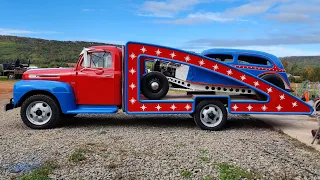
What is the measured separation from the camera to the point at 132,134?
7910 mm

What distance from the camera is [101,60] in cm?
852

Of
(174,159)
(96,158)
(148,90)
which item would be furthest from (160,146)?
(148,90)

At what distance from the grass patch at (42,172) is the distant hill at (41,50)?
47.3 m

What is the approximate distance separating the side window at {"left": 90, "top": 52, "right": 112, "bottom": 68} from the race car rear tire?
945mm

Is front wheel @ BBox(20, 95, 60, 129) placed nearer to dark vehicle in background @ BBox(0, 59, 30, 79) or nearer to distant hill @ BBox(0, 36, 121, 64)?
dark vehicle in background @ BBox(0, 59, 30, 79)

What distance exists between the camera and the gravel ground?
5277 millimetres

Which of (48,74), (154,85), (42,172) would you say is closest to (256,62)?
(154,85)

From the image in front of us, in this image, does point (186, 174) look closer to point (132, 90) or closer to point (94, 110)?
point (132, 90)

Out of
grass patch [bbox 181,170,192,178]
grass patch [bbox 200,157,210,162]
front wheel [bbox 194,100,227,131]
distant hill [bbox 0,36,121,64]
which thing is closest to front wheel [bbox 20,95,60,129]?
front wheel [bbox 194,100,227,131]

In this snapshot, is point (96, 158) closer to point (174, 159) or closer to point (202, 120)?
point (174, 159)

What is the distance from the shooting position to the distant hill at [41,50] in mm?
53719

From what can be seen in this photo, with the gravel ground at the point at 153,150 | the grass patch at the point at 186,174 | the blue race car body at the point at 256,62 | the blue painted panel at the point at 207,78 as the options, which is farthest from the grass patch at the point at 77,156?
the blue race car body at the point at 256,62

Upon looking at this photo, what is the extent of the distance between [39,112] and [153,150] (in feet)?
11.1

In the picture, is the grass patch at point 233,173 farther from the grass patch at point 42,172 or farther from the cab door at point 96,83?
the cab door at point 96,83
